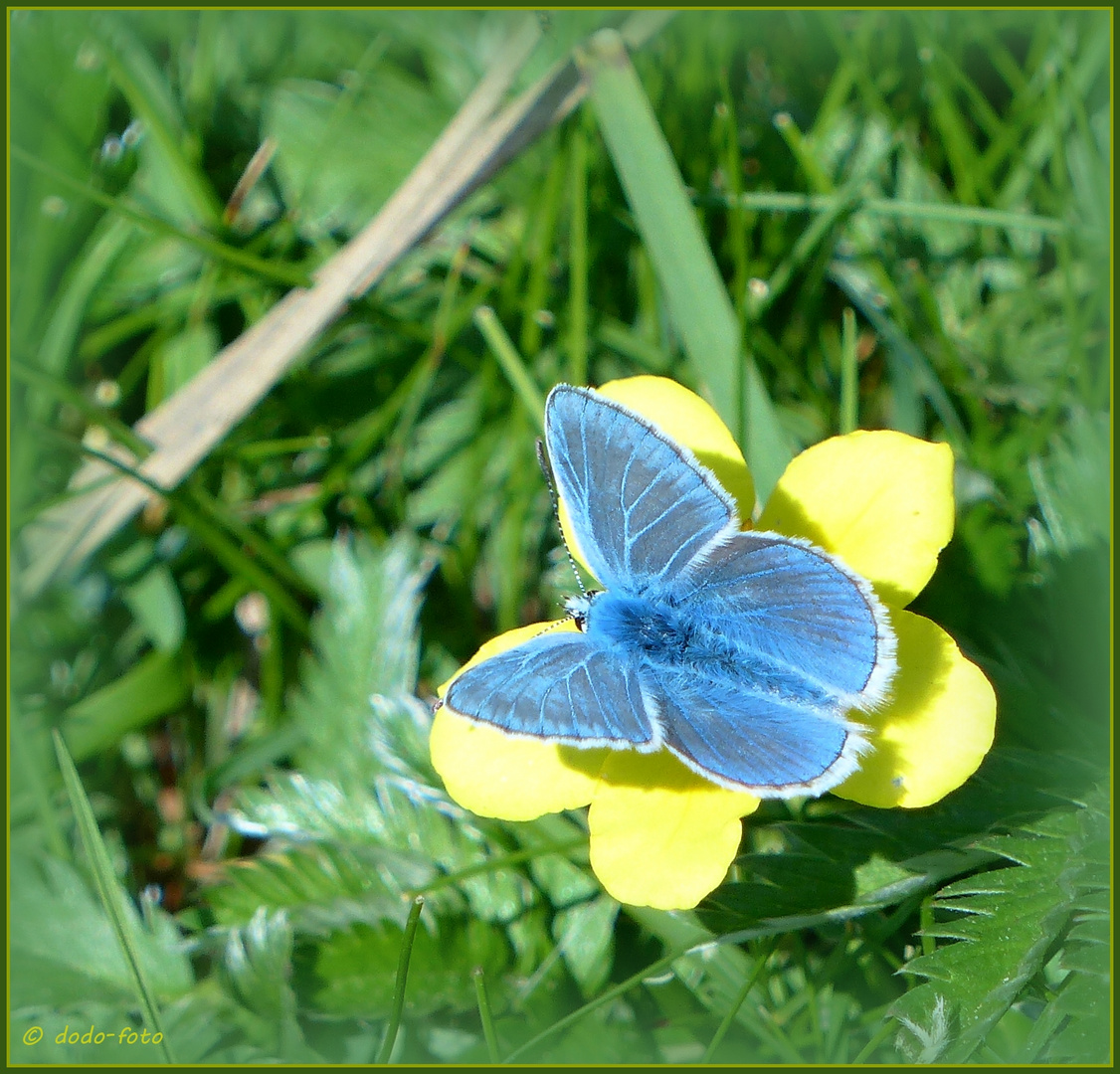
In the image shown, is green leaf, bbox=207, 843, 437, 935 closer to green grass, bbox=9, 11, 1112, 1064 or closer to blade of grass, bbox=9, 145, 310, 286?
green grass, bbox=9, 11, 1112, 1064

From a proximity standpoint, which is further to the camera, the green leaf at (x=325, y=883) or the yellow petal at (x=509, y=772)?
the green leaf at (x=325, y=883)

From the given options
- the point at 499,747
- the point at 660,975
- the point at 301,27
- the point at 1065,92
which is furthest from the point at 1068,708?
the point at 301,27

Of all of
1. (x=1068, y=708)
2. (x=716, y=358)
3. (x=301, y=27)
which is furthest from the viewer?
(x=301, y=27)

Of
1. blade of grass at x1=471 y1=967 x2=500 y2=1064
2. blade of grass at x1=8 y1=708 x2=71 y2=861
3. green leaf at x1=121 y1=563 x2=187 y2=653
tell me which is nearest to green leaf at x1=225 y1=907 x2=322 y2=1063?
blade of grass at x1=471 y1=967 x2=500 y2=1064

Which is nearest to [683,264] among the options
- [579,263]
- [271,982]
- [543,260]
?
[579,263]

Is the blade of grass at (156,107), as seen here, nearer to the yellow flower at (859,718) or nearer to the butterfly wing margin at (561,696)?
the yellow flower at (859,718)

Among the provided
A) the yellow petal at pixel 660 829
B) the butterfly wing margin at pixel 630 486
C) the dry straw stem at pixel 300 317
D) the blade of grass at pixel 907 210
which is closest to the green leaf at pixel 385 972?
the yellow petal at pixel 660 829

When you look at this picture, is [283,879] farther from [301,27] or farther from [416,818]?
[301,27]
